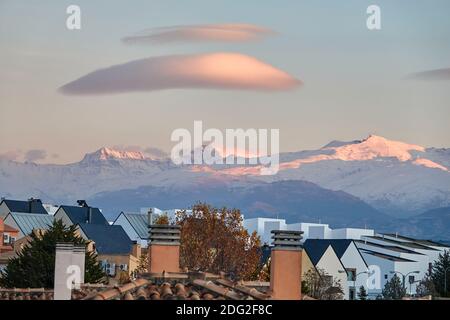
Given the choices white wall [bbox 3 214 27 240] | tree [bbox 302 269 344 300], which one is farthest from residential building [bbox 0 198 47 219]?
tree [bbox 302 269 344 300]

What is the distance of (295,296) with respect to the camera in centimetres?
3206

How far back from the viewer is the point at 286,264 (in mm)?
32812

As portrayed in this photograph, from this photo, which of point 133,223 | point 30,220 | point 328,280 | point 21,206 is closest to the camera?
point 328,280

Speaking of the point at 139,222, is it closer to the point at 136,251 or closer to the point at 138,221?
the point at 138,221

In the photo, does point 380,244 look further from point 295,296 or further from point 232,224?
point 295,296

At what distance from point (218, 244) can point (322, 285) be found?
578 inches

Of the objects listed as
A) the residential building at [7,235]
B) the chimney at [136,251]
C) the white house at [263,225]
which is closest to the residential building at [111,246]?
the chimney at [136,251]

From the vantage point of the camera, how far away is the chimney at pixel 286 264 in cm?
3247

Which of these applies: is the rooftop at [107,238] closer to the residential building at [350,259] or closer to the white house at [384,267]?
the residential building at [350,259]

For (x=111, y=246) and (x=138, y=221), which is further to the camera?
(x=138, y=221)

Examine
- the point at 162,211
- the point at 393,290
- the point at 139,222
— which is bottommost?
the point at 393,290

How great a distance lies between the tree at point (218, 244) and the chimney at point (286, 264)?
56.8 m

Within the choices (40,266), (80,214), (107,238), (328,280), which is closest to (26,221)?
(80,214)
